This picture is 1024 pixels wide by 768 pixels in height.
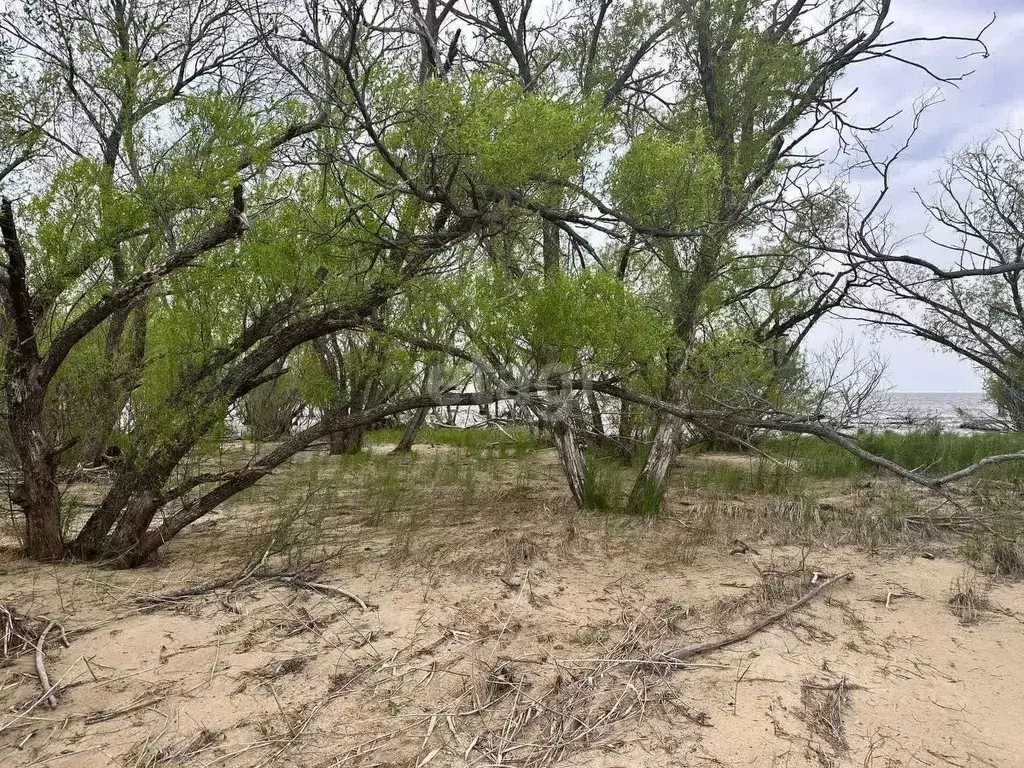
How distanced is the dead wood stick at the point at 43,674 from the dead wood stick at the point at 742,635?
2.89 meters

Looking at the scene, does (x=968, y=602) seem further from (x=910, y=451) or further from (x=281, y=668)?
(x=910, y=451)

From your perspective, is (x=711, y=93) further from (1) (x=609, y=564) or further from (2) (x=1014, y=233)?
(1) (x=609, y=564)

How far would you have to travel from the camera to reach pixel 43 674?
3.07 metres

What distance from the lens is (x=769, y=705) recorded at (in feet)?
9.73

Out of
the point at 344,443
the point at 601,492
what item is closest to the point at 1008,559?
the point at 601,492

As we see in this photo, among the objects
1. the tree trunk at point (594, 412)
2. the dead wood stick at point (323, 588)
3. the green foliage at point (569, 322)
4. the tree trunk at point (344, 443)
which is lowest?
the dead wood stick at point (323, 588)

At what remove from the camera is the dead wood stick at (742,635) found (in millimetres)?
3385

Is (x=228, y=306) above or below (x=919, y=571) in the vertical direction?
above

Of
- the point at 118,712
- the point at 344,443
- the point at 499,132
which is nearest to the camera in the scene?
→ the point at 118,712

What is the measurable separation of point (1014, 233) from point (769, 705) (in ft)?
27.3

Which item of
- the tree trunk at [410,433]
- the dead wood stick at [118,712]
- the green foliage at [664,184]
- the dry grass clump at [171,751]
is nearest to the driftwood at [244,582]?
the dead wood stick at [118,712]

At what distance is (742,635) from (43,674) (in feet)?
11.5

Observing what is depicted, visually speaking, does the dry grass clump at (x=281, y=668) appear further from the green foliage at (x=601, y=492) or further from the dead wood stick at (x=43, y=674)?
the green foliage at (x=601, y=492)

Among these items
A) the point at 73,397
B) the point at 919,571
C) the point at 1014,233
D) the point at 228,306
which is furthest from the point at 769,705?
the point at 1014,233
